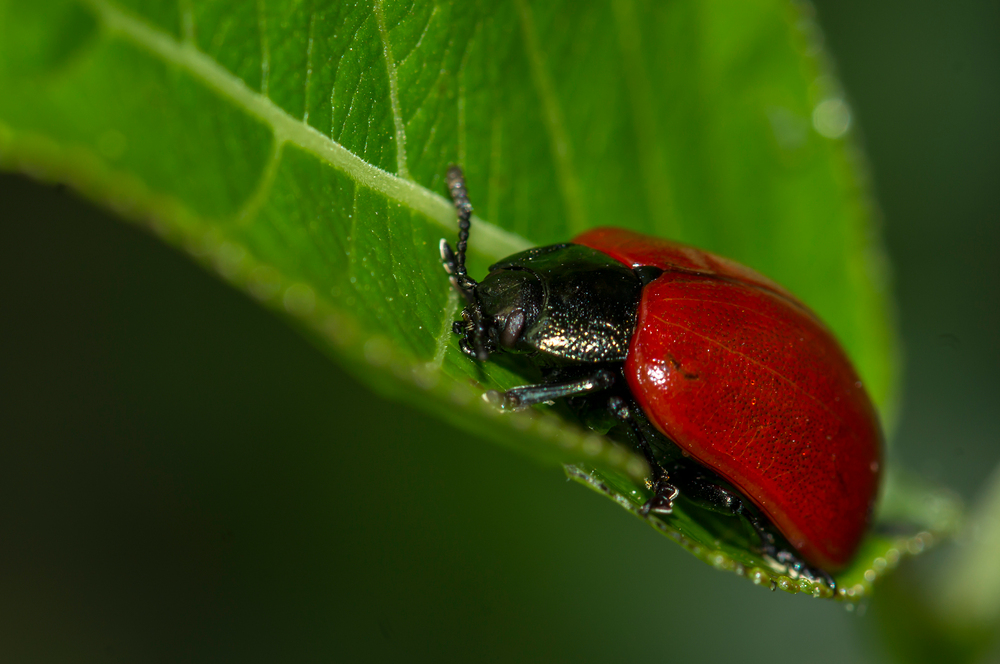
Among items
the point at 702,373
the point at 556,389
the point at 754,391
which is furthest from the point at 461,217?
the point at 754,391

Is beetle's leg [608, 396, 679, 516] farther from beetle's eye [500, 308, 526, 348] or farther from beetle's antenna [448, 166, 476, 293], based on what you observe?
beetle's antenna [448, 166, 476, 293]

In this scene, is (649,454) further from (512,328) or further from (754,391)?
(512,328)

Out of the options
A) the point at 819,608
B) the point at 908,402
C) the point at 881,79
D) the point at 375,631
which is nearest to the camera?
the point at 375,631

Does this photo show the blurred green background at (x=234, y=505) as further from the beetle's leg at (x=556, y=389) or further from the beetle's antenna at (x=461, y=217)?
the beetle's antenna at (x=461, y=217)

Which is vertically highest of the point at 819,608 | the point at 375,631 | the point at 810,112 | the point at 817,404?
the point at 810,112

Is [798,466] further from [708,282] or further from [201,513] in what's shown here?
[201,513]

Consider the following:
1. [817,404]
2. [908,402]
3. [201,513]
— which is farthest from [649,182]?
[908,402]

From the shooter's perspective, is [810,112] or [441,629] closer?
[810,112]
